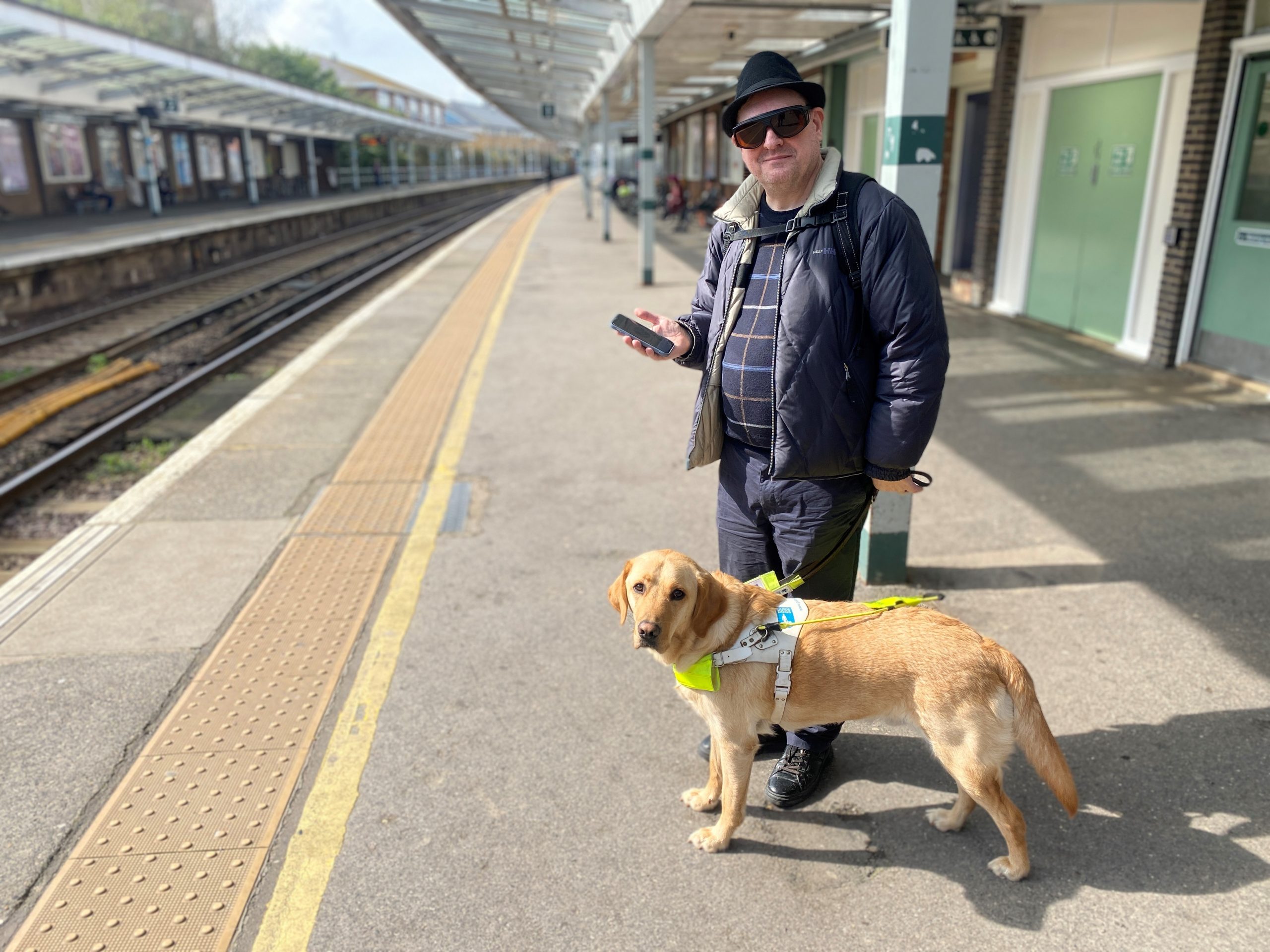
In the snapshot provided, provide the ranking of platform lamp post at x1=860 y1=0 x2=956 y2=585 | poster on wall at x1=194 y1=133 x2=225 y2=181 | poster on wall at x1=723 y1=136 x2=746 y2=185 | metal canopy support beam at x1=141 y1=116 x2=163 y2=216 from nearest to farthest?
1. platform lamp post at x1=860 y1=0 x2=956 y2=585
2. poster on wall at x1=723 y1=136 x2=746 y2=185
3. metal canopy support beam at x1=141 y1=116 x2=163 y2=216
4. poster on wall at x1=194 y1=133 x2=225 y2=181

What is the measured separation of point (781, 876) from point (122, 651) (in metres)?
2.84

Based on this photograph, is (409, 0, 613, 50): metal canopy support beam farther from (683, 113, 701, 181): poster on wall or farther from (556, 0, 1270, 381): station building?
(683, 113, 701, 181): poster on wall

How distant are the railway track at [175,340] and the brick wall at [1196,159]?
9409mm

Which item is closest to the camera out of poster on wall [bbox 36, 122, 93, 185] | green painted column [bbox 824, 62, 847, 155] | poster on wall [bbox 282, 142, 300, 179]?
green painted column [bbox 824, 62, 847, 155]

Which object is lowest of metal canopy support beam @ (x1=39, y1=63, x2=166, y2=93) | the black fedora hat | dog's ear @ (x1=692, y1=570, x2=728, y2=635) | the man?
dog's ear @ (x1=692, y1=570, x2=728, y2=635)

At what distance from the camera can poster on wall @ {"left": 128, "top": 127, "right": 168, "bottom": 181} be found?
35562 mm

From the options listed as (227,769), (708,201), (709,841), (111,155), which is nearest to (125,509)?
(227,769)

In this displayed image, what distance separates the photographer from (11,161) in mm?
27812

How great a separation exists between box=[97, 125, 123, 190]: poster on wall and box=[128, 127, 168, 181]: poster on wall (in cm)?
57

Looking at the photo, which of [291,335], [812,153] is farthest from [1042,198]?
[291,335]

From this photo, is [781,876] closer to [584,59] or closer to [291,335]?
[291,335]

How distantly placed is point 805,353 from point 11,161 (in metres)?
34.0

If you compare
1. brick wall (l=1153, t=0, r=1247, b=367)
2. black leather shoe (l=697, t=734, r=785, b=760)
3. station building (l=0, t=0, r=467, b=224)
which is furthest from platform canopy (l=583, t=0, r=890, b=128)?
station building (l=0, t=0, r=467, b=224)

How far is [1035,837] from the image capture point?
2596mm
